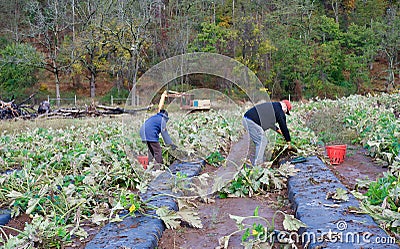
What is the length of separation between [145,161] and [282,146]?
221cm

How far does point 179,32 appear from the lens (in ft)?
96.4

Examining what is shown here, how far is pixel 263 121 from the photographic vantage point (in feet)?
21.6

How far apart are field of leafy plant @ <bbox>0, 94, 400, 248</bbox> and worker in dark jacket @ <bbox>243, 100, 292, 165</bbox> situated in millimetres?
297

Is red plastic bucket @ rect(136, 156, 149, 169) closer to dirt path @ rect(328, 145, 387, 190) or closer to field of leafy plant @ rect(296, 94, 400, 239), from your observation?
dirt path @ rect(328, 145, 387, 190)

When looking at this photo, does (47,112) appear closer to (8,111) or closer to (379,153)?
(8,111)

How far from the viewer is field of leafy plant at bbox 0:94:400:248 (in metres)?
3.92

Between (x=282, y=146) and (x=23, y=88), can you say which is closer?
(x=282, y=146)

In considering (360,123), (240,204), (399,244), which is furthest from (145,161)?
(360,123)

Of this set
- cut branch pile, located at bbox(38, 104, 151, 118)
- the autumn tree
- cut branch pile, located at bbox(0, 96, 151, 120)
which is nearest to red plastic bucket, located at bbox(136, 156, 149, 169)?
cut branch pile, located at bbox(0, 96, 151, 120)

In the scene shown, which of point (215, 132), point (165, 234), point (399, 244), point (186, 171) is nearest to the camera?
point (399, 244)

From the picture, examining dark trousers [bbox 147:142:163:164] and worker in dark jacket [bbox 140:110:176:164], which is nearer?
worker in dark jacket [bbox 140:110:176:164]

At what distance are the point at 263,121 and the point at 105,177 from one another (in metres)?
2.60

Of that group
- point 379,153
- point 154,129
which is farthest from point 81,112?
point 379,153

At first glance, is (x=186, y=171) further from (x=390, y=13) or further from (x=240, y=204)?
(x=390, y=13)
